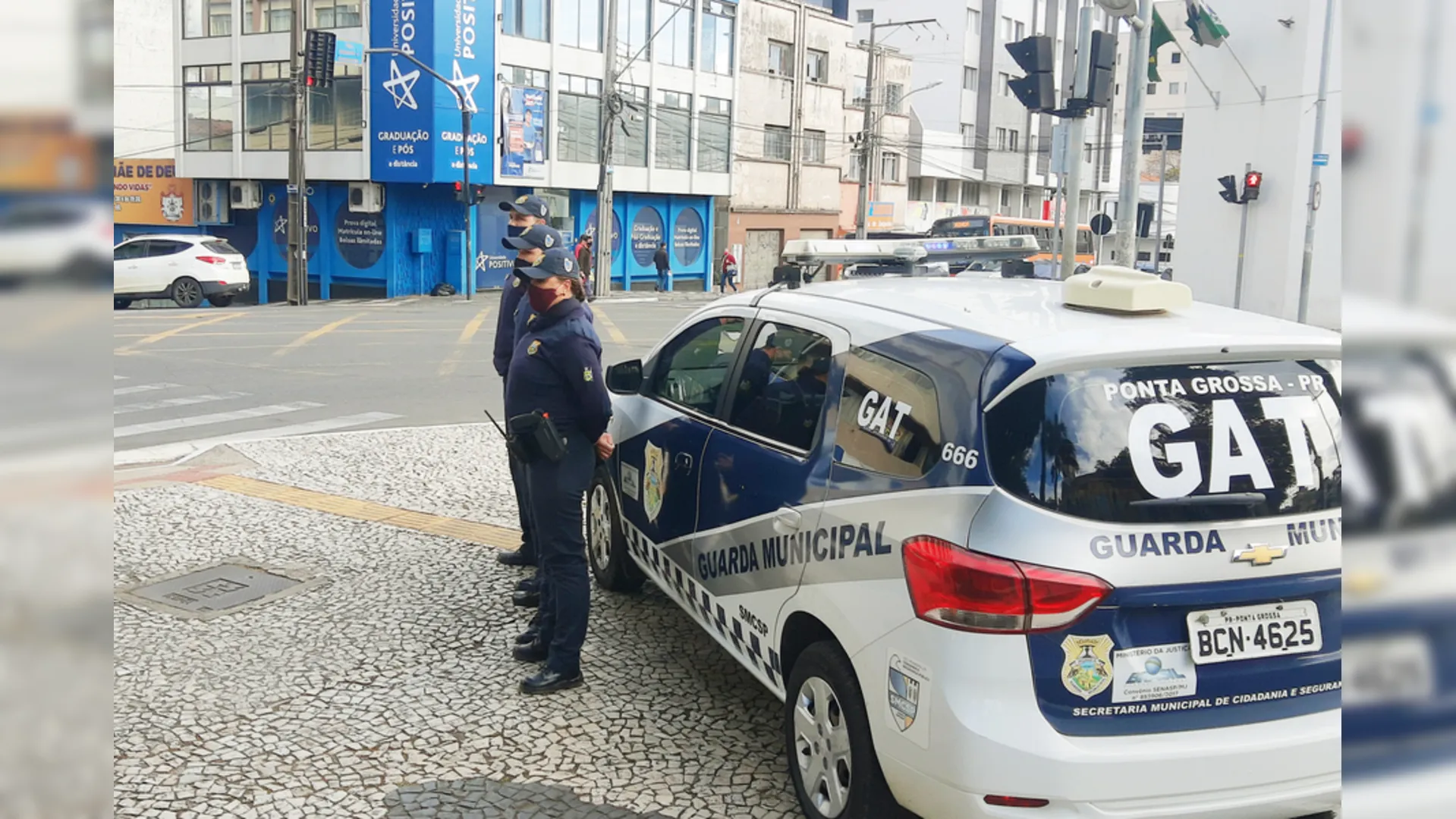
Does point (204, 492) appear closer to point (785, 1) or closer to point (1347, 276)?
point (1347, 276)

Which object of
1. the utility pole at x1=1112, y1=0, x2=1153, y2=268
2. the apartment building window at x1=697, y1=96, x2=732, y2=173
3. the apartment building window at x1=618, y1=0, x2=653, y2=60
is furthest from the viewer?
the apartment building window at x1=697, y1=96, x2=732, y2=173

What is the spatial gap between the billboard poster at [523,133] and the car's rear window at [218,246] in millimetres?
9565

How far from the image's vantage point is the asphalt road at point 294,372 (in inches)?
452

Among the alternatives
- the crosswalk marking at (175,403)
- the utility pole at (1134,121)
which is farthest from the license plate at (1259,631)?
the crosswalk marking at (175,403)

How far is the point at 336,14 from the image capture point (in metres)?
34.1

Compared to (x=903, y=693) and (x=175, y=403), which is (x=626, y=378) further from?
(x=175, y=403)

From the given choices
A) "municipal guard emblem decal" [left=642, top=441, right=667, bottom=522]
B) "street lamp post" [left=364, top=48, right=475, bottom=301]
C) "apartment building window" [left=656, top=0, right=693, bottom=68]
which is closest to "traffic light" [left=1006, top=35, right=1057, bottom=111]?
"municipal guard emblem decal" [left=642, top=441, right=667, bottom=522]

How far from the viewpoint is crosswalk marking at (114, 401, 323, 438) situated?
11.0 metres

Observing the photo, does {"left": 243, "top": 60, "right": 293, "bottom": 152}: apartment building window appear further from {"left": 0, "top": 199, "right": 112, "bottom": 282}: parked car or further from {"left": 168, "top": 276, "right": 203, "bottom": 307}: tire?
{"left": 0, "top": 199, "right": 112, "bottom": 282}: parked car

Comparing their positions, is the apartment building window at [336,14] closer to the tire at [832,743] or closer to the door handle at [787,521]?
the door handle at [787,521]

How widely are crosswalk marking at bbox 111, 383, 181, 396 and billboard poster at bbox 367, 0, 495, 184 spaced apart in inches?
818

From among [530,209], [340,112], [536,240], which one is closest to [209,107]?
[340,112]

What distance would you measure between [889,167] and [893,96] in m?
3.31

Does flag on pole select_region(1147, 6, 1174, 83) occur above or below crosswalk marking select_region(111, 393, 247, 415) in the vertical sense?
above
